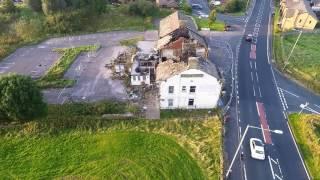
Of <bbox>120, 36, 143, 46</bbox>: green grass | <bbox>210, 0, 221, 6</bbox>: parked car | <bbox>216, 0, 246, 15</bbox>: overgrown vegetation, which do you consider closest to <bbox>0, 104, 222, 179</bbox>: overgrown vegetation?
<bbox>120, 36, 143, 46</bbox>: green grass

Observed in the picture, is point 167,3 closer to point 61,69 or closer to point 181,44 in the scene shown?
point 181,44

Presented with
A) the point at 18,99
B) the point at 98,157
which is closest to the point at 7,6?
the point at 18,99

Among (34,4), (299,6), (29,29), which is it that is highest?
(34,4)

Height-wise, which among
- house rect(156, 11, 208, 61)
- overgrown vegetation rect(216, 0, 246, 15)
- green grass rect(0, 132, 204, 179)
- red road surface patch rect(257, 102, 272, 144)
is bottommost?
green grass rect(0, 132, 204, 179)

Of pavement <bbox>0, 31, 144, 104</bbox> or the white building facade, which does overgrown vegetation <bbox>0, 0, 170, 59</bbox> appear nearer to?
pavement <bbox>0, 31, 144, 104</bbox>

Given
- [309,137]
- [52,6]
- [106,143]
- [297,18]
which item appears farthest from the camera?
[297,18]

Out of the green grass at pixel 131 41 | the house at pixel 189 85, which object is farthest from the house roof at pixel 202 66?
the green grass at pixel 131 41

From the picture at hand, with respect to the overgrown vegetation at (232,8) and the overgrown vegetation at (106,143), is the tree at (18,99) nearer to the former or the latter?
the overgrown vegetation at (106,143)
